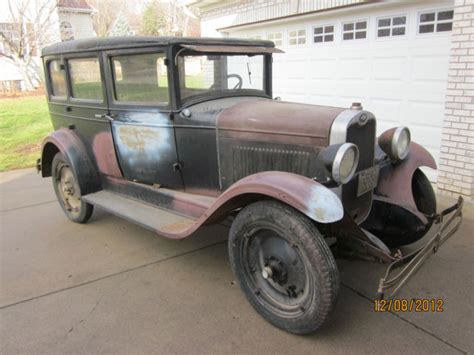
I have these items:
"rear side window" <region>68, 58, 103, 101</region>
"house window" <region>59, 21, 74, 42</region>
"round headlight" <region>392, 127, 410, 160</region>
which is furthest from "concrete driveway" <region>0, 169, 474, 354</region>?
"house window" <region>59, 21, 74, 42</region>

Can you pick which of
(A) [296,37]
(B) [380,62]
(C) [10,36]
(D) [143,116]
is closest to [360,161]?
(D) [143,116]

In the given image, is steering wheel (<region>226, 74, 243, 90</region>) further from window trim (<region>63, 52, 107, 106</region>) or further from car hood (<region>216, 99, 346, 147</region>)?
window trim (<region>63, 52, 107, 106</region>)

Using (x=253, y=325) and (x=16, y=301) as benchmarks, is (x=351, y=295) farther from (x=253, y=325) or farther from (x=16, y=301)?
(x=16, y=301)

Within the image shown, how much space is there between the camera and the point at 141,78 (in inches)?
140

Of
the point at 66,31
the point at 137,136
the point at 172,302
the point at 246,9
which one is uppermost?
the point at 66,31

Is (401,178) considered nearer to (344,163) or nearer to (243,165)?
(344,163)

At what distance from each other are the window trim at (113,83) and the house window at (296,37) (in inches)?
166

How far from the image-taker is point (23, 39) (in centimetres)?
1798

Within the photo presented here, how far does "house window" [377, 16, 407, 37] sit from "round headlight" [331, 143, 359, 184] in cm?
374

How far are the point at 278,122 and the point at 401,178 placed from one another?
1.19 m

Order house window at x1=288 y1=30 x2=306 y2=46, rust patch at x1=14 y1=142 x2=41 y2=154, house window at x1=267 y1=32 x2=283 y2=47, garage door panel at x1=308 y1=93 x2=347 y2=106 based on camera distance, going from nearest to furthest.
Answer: garage door panel at x1=308 y1=93 x2=347 y2=106
house window at x1=288 y1=30 x2=306 y2=46
house window at x1=267 y1=32 x2=283 y2=47
rust patch at x1=14 y1=142 x2=41 y2=154

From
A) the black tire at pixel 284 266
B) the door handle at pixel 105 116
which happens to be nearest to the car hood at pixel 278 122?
the black tire at pixel 284 266

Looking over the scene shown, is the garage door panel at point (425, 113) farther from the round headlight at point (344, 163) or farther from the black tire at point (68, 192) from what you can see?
the black tire at point (68, 192)

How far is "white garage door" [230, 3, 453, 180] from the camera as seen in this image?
519 cm
